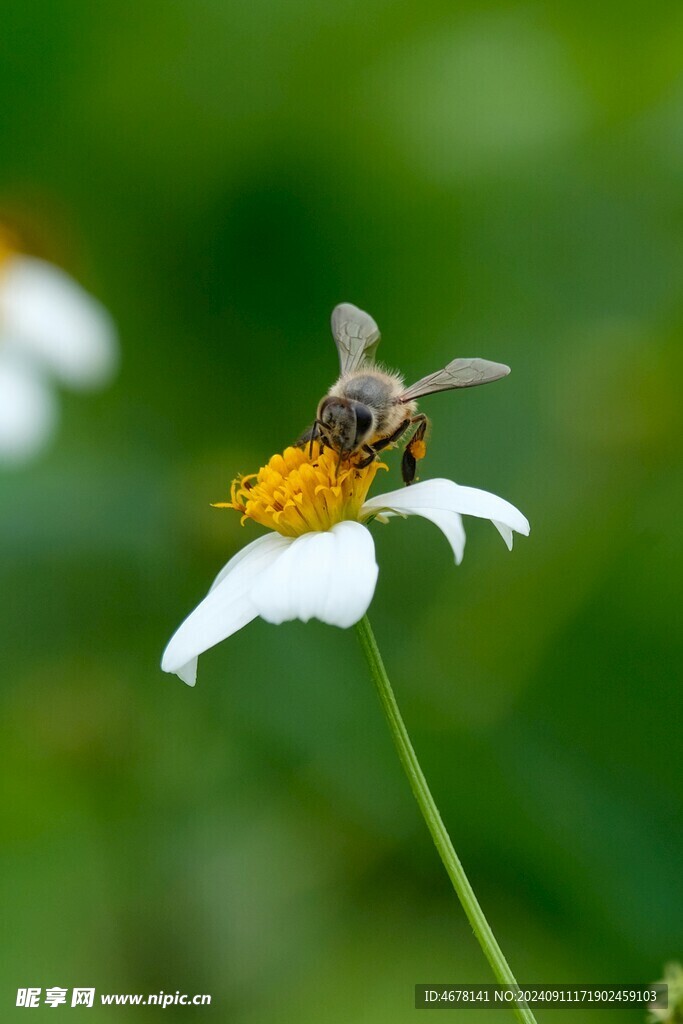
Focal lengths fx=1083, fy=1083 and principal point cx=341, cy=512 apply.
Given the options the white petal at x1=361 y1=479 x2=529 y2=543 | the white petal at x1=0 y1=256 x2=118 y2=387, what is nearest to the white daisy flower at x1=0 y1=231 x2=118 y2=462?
the white petal at x1=0 y1=256 x2=118 y2=387

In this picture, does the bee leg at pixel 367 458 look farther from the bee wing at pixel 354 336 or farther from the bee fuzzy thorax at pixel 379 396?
the bee wing at pixel 354 336

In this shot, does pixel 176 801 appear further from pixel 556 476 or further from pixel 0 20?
pixel 0 20

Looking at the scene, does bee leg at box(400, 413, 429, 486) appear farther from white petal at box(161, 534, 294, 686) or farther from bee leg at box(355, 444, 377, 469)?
white petal at box(161, 534, 294, 686)

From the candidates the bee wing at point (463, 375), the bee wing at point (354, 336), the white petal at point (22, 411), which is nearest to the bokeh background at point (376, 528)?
the white petal at point (22, 411)

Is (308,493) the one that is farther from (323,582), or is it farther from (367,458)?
(323,582)

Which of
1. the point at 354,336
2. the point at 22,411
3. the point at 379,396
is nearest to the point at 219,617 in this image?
the point at 379,396

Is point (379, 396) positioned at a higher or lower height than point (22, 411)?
lower
